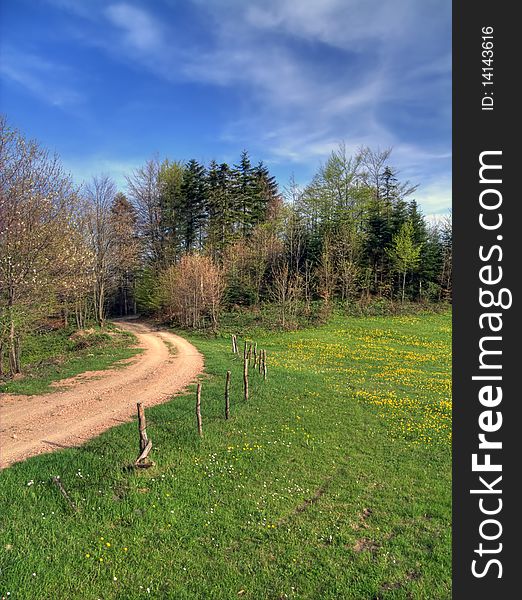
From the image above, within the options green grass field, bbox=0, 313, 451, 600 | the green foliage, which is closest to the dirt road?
green grass field, bbox=0, 313, 451, 600

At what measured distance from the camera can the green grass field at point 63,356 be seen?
594 inches

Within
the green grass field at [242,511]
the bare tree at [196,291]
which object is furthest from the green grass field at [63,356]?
the bare tree at [196,291]

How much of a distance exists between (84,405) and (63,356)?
975cm

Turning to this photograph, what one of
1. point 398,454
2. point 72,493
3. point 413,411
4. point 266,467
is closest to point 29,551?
point 72,493

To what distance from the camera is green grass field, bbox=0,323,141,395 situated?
15.1m

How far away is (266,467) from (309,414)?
4.26m

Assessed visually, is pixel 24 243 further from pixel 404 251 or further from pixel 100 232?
pixel 404 251

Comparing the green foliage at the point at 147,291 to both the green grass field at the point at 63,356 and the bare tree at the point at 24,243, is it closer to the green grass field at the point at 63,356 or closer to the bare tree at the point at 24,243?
the green grass field at the point at 63,356

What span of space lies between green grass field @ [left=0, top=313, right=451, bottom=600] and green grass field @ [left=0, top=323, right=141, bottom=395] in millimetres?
6575

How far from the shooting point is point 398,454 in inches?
396

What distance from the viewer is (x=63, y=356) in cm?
2077

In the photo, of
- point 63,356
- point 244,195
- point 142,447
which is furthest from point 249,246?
point 142,447

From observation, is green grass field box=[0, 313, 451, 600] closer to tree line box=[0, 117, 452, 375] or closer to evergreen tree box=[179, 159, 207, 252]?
tree line box=[0, 117, 452, 375]

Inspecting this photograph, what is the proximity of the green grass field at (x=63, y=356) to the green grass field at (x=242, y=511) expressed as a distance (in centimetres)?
658
